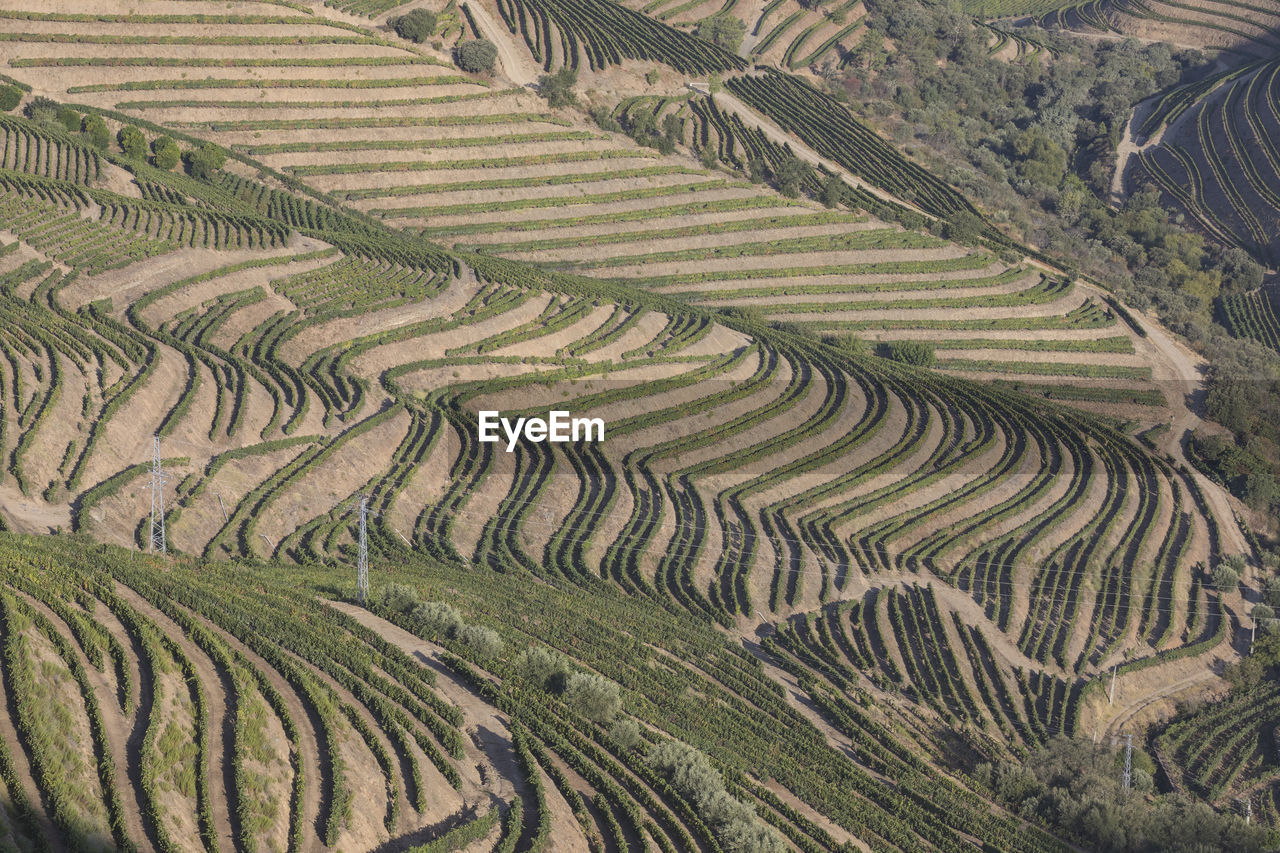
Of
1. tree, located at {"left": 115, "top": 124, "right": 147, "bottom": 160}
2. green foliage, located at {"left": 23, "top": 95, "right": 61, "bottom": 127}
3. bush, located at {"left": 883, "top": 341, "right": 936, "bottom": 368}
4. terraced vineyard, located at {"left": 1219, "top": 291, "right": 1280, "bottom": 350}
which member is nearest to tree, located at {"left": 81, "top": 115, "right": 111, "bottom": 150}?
tree, located at {"left": 115, "top": 124, "right": 147, "bottom": 160}

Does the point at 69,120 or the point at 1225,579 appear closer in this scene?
the point at 1225,579

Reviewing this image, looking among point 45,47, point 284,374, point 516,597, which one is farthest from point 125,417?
point 45,47

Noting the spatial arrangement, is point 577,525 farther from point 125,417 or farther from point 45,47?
point 45,47

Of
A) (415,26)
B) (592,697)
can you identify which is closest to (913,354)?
(415,26)

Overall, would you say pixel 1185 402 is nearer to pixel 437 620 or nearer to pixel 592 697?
pixel 592 697

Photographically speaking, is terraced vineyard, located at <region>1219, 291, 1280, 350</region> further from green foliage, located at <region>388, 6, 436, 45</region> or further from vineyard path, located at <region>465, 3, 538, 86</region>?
green foliage, located at <region>388, 6, 436, 45</region>

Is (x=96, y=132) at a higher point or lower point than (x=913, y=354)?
lower

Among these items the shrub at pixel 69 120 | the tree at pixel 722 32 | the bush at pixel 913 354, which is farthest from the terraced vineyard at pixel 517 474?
the tree at pixel 722 32
